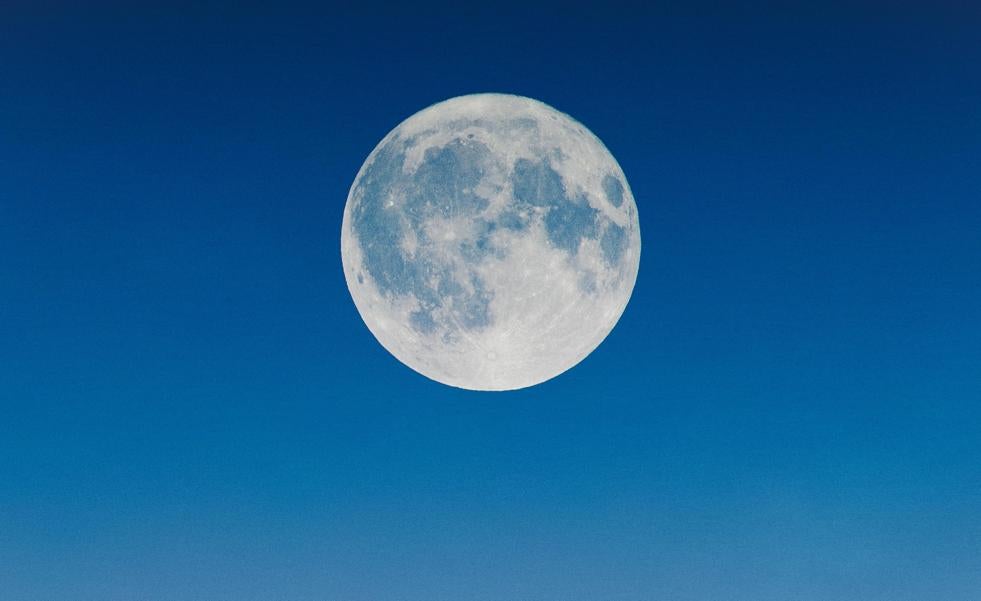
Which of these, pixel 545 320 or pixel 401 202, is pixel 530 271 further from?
pixel 401 202

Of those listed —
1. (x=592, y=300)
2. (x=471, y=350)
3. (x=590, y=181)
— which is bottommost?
(x=471, y=350)

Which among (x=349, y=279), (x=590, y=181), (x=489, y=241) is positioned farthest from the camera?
(x=349, y=279)

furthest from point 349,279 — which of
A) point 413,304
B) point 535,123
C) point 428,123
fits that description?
point 535,123

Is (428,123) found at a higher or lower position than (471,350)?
higher

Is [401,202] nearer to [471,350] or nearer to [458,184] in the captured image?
[458,184]

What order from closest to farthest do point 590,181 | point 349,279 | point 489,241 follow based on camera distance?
point 489,241, point 590,181, point 349,279

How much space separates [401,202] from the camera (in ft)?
40.5

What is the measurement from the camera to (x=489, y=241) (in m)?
12.1

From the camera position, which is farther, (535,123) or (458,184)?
(535,123)

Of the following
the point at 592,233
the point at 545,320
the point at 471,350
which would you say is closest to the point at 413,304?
the point at 471,350

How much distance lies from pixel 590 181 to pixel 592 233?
2.42ft

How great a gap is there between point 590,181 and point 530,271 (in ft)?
5.26

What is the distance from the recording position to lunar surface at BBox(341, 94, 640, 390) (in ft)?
39.8

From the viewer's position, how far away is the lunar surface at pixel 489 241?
1212cm
